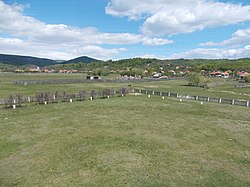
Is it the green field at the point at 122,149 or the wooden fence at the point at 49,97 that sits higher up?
the wooden fence at the point at 49,97

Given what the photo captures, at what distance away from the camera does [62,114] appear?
2386cm

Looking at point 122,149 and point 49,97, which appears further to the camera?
point 49,97

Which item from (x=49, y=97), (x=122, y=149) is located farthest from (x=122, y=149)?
(x=49, y=97)

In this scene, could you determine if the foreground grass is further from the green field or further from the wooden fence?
the wooden fence

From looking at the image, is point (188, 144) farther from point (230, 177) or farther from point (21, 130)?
point (21, 130)

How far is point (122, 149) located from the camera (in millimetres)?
14164

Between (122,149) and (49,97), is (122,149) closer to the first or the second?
(122,149)

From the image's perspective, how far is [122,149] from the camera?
14164 mm

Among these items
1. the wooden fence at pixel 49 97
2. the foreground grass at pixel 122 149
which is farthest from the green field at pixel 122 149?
the wooden fence at pixel 49 97

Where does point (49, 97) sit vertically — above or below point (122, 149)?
above

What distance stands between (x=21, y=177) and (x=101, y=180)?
140 inches

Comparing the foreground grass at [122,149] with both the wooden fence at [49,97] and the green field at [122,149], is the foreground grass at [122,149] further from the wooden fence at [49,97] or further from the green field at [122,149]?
the wooden fence at [49,97]

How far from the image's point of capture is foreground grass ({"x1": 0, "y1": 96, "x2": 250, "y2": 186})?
10.8 metres

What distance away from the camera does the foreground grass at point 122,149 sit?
35.3 feet
